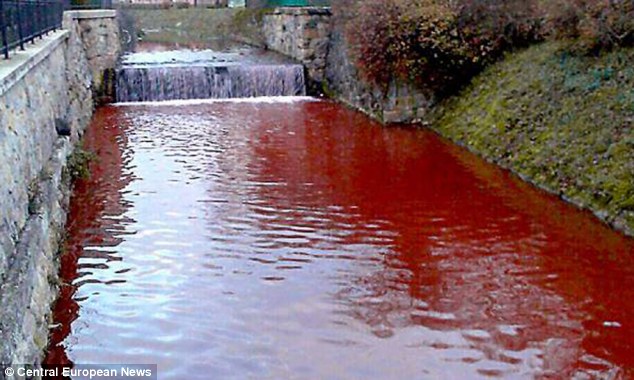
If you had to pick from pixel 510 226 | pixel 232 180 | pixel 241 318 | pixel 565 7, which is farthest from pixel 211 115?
pixel 241 318

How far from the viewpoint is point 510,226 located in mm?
8539

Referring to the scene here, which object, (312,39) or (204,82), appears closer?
(204,82)

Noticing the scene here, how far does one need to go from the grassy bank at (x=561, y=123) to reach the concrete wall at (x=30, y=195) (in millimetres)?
6000

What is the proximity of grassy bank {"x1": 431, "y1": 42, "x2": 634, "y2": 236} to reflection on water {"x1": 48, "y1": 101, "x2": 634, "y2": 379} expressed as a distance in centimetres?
32

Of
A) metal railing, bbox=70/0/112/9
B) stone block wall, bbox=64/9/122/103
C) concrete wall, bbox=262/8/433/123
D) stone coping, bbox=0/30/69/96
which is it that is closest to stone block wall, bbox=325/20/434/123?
concrete wall, bbox=262/8/433/123

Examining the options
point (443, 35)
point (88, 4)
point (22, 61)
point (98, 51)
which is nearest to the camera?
point (22, 61)

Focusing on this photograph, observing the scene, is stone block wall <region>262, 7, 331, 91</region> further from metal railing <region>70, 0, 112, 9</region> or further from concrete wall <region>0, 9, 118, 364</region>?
concrete wall <region>0, 9, 118, 364</region>

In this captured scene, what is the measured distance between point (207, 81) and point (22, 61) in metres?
10.9

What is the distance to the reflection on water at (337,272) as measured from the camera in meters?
5.56

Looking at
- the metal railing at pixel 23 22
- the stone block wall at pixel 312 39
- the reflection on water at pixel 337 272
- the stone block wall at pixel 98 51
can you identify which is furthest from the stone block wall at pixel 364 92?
the metal railing at pixel 23 22

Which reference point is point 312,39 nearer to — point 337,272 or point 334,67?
point 334,67

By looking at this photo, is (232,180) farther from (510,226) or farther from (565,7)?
(565,7)

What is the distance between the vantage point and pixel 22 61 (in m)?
7.61

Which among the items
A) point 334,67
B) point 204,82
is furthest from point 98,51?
point 334,67
